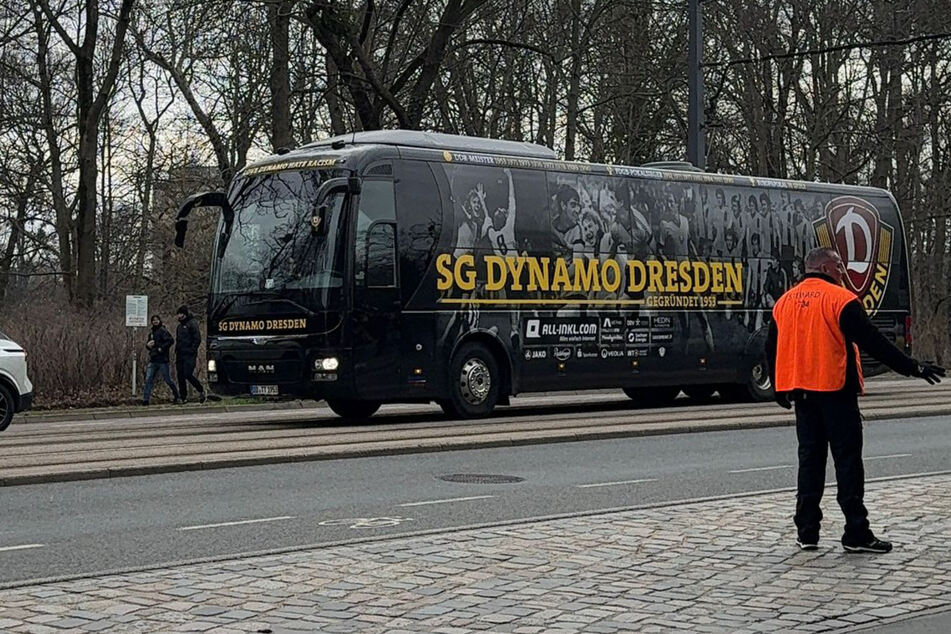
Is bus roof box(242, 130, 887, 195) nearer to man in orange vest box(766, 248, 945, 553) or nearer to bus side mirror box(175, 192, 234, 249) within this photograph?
bus side mirror box(175, 192, 234, 249)

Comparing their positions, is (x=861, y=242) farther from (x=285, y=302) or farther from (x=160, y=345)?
(x=160, y=345)

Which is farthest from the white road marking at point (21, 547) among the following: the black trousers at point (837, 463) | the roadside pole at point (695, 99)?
the roadside pole at point (695, 99)

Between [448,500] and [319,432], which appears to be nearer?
[448,500]

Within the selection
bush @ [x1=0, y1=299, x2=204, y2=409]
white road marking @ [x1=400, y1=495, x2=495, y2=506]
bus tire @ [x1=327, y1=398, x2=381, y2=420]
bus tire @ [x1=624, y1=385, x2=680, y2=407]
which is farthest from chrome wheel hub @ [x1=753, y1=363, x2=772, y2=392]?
white road marking @ [x1=400, y1=495, x2=495, y2=506]

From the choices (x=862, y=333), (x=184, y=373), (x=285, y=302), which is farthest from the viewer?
(x=184, y=373)

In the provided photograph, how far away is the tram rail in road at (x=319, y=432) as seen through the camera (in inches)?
578

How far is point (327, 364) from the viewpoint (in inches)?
800

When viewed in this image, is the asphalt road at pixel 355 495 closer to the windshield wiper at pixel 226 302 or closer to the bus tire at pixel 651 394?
the windshield wiper at pixel 226 302

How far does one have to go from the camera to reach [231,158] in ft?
136

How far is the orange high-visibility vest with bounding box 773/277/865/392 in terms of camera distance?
930cm

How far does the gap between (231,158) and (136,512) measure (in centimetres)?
3060

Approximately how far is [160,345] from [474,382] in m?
8.28

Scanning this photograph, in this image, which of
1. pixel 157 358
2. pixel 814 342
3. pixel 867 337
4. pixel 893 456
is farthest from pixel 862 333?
pixel 157 358

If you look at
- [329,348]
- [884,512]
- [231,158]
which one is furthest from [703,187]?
[231,158]
